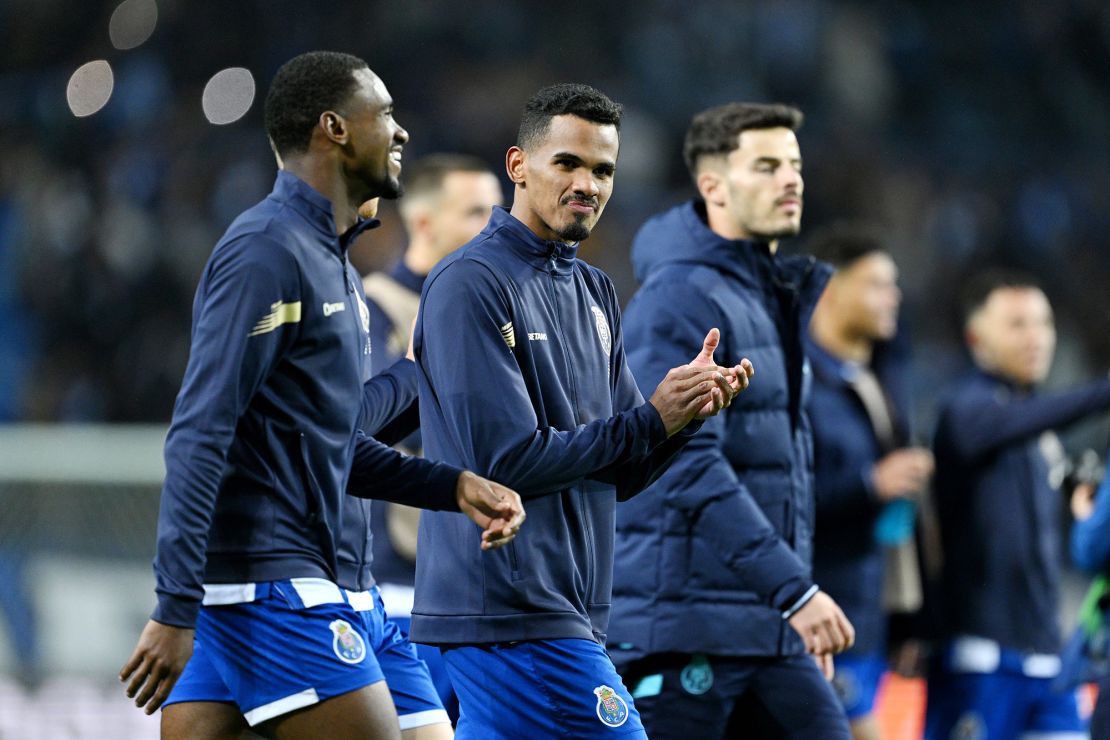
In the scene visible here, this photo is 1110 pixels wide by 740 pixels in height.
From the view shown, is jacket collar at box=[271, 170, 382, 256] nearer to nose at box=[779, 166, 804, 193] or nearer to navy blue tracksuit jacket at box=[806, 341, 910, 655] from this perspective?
nose at box=[779, 166, 804, 193]

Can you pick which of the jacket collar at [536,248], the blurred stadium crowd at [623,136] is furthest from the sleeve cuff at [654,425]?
the blurred stadium crowd at [623,136]

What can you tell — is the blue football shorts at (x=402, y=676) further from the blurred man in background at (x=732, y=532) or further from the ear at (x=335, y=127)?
the ear at (x=335, y=127)

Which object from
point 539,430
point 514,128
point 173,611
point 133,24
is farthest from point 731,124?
point 133,24

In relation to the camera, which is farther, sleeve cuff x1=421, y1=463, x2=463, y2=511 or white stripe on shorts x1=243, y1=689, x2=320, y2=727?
white stripe on shorts x1=243, y1=689, x2=320, y2=727

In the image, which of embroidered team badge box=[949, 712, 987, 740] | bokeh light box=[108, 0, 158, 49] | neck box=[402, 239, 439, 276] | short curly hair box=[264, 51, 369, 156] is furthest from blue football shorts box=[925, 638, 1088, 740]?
bokeh light box=[108, 0, 158, 49]

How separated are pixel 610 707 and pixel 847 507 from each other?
2939mm

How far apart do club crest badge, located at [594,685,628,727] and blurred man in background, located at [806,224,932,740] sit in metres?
2.82

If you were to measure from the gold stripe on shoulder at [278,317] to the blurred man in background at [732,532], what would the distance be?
4.76 feet

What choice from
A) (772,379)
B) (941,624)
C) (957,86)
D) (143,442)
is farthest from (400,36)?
(772,379)

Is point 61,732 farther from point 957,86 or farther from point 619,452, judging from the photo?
point 957,86

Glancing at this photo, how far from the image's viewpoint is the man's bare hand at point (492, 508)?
11.7 ft

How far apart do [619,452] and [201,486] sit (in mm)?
905

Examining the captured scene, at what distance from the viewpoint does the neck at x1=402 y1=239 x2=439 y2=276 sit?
6.69 meters

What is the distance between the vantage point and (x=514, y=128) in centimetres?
1455
